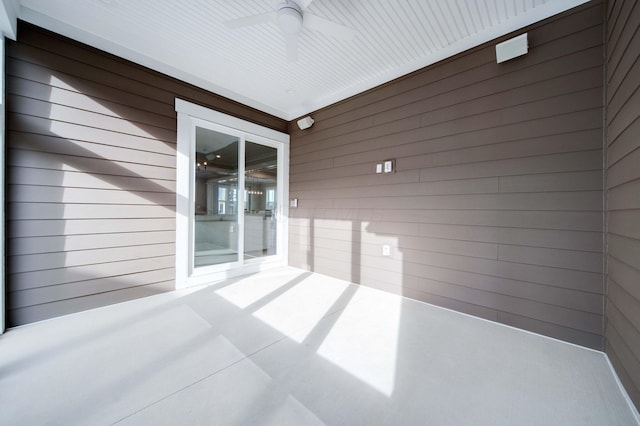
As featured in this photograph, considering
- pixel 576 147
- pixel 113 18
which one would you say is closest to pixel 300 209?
pixel 113 18

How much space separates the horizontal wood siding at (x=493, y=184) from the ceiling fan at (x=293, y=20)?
1.32 m

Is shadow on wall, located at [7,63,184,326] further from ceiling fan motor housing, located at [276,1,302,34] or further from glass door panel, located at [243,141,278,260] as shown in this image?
ceiling fan motor housing, located at [276,1,302,34]

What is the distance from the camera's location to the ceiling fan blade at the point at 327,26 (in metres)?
1.96

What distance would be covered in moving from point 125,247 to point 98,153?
104 cm

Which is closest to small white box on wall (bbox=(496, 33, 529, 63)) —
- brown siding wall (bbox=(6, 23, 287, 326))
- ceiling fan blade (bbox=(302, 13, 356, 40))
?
ceiling fan blade (bbox=(302, 13, 356, 40))

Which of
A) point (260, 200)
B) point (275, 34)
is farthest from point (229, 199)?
point (275, 34)

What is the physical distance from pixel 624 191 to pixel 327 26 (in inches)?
95.0

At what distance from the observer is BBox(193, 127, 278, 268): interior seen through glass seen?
3.38 m

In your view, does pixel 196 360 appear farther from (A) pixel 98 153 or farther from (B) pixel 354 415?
(A) pixel 98 153

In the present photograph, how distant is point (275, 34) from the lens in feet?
8.05

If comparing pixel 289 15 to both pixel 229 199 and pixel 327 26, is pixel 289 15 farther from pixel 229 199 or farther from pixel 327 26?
pixel 229 199

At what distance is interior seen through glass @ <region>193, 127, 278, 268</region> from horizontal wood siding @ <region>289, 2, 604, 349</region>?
4.85 feet

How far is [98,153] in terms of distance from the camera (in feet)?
8.28

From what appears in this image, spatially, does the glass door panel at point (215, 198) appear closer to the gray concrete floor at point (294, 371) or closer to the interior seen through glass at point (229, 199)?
the interior seen through glass at point (229, 199)
